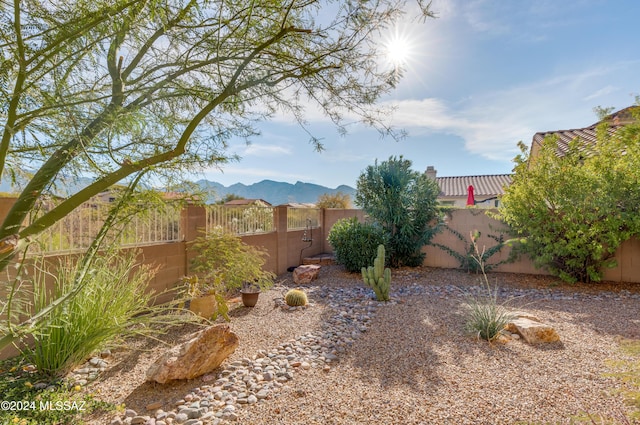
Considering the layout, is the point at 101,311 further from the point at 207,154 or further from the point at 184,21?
the point at 184,21

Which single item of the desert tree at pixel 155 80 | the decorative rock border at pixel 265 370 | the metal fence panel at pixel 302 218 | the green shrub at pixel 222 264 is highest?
the desert tree at pixel 155 80

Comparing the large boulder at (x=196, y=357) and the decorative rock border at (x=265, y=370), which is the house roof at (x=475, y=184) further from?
the large boulder at (x=196, y=357)

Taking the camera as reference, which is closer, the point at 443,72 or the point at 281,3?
the point at 281,3

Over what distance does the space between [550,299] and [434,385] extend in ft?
15.2

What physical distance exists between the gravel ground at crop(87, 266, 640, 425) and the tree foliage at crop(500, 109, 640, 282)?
143 centimetres

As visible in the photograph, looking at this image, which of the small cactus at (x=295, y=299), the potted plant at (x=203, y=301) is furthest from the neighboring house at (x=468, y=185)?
the potted plant at (x=203, y=301)

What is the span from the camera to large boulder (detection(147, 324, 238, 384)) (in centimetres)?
281

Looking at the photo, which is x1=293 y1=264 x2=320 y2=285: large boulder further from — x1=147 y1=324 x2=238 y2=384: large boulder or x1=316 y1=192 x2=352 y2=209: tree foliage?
x1=316 y1=192 x2=352 y2=209: tree foliage

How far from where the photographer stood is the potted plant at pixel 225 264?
16.4ft

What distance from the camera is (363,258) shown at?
25.5 ft

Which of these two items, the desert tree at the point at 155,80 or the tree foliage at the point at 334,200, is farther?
the tree foliage at the point at 334,200

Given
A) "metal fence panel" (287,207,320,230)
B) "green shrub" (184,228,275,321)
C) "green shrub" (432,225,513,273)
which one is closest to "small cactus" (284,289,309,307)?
"green shrub" (184,228,275,321)

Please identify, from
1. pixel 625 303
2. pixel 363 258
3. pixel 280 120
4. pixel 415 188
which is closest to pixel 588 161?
pixel 625 303

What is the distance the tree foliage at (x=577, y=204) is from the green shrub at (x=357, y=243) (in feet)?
10.3
